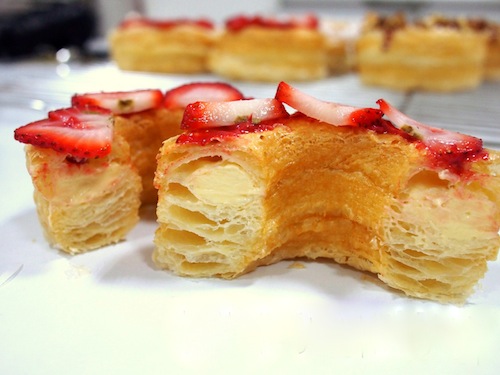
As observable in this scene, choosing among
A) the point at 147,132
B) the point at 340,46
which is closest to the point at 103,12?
the point at 340,46

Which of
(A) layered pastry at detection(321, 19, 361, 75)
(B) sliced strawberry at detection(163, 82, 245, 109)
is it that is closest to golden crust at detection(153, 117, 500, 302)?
(B) sliced strawberry at detection(163, 82, 245, 109)

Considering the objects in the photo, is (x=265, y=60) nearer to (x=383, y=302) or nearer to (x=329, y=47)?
(x=329, y=47)

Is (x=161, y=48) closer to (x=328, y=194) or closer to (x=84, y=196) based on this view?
(x=84, y=196)

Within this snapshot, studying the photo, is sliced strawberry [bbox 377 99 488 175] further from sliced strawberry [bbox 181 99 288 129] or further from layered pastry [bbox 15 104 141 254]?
layered pastry [bbox 15 104 141 254]

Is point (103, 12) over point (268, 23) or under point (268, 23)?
under

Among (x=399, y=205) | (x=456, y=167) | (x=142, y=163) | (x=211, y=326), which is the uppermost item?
(x=456, y=167)

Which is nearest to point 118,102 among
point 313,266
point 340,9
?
point 313,266

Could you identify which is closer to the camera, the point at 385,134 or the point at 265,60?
the point at 385,134
